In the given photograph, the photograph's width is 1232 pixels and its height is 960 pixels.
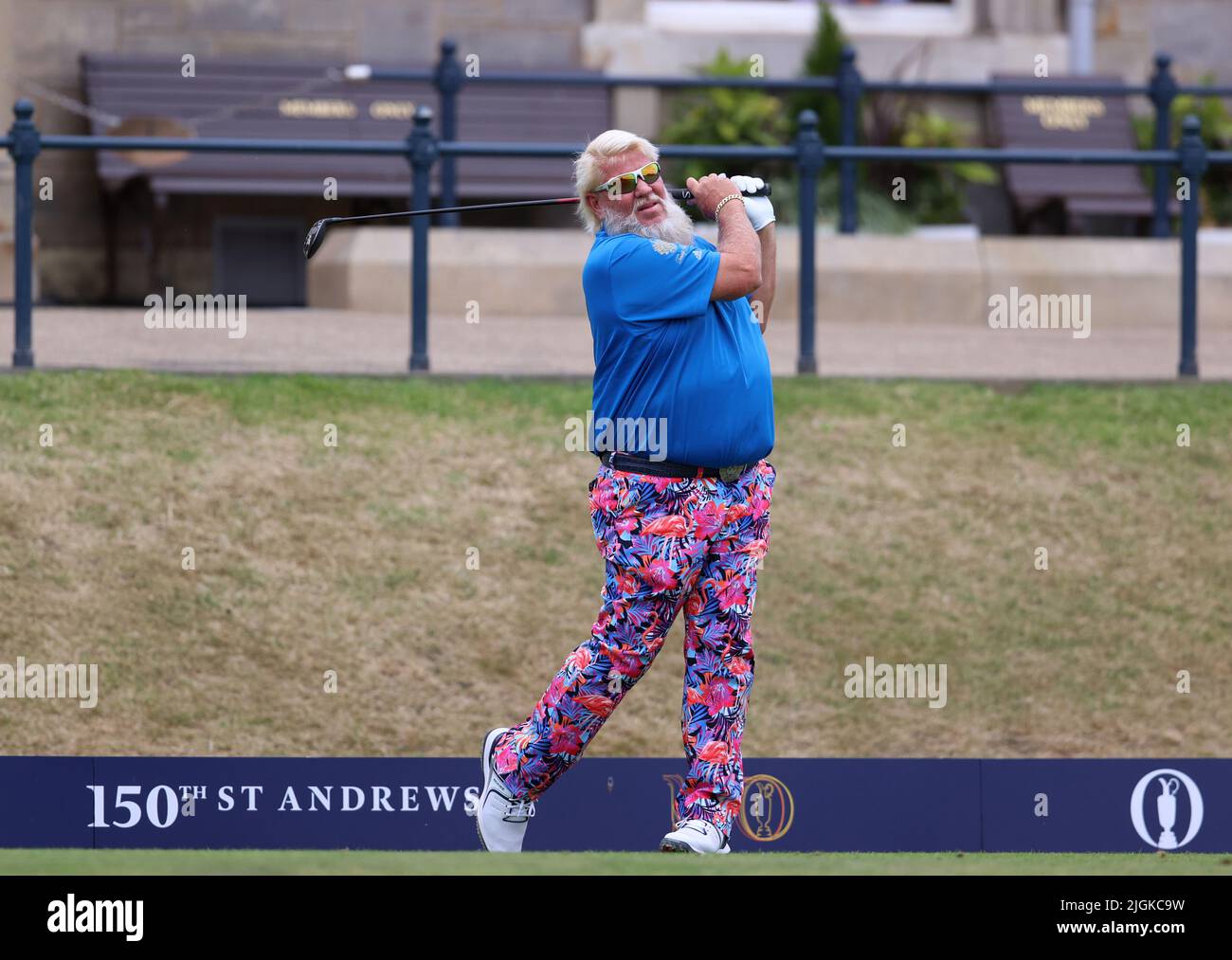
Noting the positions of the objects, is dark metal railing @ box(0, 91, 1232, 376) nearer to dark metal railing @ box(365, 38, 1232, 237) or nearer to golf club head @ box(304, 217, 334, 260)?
golf club head @ box(304, 217, 334, 260)

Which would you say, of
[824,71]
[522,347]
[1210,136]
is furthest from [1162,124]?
[522,347]

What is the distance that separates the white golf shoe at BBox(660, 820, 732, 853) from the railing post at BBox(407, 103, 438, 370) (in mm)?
4383

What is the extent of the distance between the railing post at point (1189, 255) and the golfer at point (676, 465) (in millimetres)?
4920

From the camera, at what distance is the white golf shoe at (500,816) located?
16.9 feet

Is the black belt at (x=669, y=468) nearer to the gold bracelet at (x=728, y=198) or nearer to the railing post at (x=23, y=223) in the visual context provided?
the gold bracelet at (x=728, y=198)

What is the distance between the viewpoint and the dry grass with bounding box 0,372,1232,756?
6.98 m

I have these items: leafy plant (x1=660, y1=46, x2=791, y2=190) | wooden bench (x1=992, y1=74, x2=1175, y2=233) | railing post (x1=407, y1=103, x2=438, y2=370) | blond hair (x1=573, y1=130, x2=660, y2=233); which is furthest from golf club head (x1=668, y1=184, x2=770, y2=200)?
wooden bench (x1=992, y1=74, x2=1175, y2=233)

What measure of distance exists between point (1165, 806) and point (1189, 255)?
4.08 meters

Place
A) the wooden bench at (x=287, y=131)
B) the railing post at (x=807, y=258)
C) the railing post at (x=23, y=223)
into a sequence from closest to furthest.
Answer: the railing post at (x=23, y=223) → the railing post at (x=807, y=258) → the wooden bench at (x=287, y=131)

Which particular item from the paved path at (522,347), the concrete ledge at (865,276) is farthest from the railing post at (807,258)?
the concrete ledge at (865,276)

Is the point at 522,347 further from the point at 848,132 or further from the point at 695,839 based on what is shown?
the point at 695,839

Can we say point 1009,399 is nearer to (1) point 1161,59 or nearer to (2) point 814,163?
(2) point 814,163

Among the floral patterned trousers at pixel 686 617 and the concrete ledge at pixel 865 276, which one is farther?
the concrete ledge at pixel 865 276
